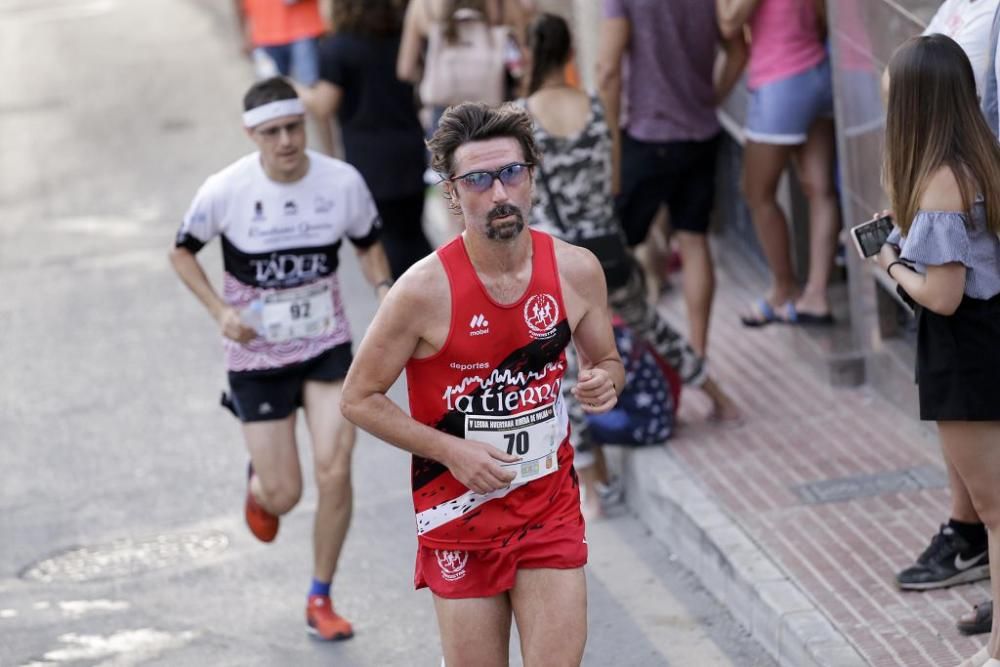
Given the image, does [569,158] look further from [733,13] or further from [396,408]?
[396,408]

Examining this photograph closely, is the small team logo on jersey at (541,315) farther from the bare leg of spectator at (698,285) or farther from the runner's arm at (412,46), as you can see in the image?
the runner's arm at (412,46)

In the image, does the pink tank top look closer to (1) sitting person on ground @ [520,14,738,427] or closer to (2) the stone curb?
(1) sitting person on ground @ [520,14,738,427]

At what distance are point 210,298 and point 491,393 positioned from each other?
2290 millimetres

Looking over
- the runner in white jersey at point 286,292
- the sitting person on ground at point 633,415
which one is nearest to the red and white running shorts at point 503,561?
the runner in white jersey at point 286,292

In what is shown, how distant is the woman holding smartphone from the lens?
4992mm

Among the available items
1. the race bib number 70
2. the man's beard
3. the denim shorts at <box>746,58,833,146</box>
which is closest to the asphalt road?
the race bib number 70

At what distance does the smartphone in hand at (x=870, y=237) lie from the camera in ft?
17.1

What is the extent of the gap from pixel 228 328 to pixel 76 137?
11171mm

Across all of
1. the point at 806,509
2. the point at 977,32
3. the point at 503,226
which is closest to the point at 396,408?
the point at 503,226

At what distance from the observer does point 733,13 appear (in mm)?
8211

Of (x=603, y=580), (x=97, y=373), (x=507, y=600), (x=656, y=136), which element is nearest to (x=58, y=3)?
(x=97, y=373)

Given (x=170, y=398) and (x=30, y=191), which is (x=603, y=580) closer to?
(x=170, y=398)

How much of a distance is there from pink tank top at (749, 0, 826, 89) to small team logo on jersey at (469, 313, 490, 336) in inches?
172

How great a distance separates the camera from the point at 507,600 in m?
4.75
